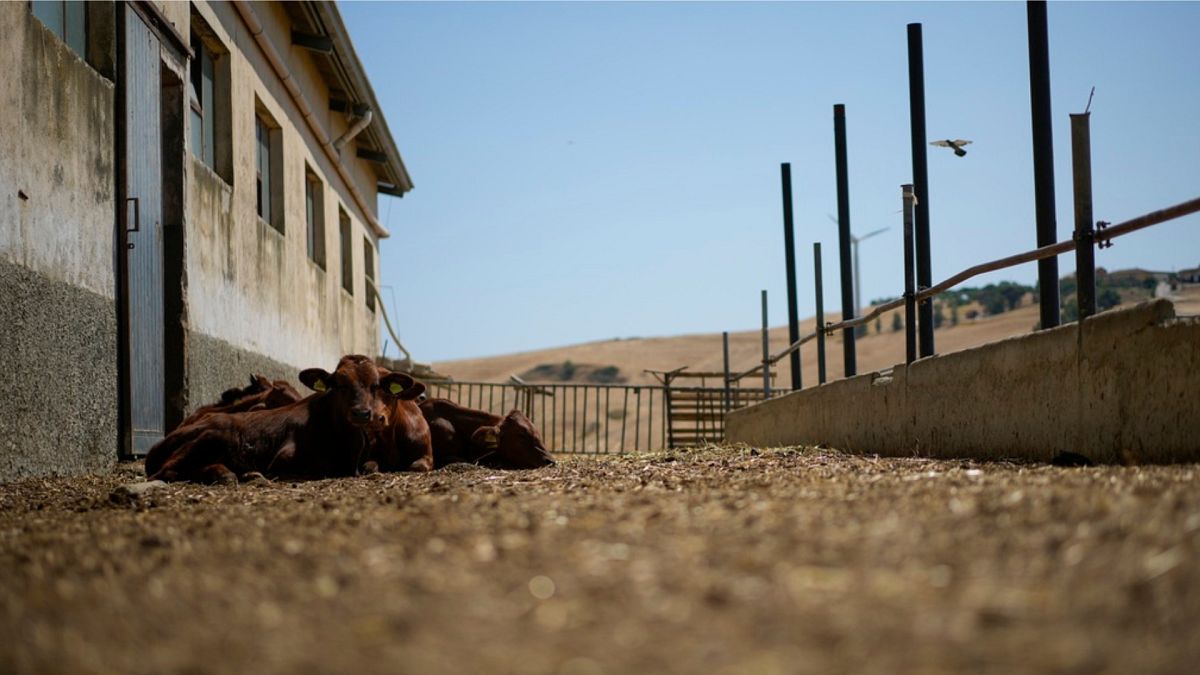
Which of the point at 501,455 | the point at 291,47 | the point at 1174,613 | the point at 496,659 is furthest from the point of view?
the point at 291,47

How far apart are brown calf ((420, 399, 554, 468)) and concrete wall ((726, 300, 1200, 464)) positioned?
8.83 ft

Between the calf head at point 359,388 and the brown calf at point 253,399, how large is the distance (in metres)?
0.69

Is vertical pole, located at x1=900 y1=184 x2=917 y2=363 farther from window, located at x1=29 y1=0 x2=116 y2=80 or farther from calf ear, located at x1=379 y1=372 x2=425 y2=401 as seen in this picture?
window, located at x1=29 y1=0 x2=116 y2=80

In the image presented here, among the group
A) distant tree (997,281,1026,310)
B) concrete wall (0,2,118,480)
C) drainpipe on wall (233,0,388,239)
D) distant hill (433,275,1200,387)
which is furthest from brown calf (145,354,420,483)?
distant tree (997,281,1026,310)

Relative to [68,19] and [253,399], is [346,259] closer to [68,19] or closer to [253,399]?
[253,399]

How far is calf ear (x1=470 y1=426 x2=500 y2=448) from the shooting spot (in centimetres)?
1087

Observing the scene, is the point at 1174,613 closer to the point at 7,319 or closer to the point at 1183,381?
the point at 1183,381

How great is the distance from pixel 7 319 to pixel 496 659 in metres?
6.34

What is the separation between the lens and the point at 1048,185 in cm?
841

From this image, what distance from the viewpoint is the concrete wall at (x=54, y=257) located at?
26.0 feet

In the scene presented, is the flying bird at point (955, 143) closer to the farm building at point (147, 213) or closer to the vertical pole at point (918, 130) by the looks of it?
the vertical pole at point (918, 130)

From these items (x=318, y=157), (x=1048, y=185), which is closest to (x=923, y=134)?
(x=1048, y=185)

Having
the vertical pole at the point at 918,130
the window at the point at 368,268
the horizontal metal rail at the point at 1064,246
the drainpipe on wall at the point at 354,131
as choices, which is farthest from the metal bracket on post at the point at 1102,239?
the window at the point at 368,268

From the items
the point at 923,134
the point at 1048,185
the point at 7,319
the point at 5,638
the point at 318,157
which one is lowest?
the point at 5,638
